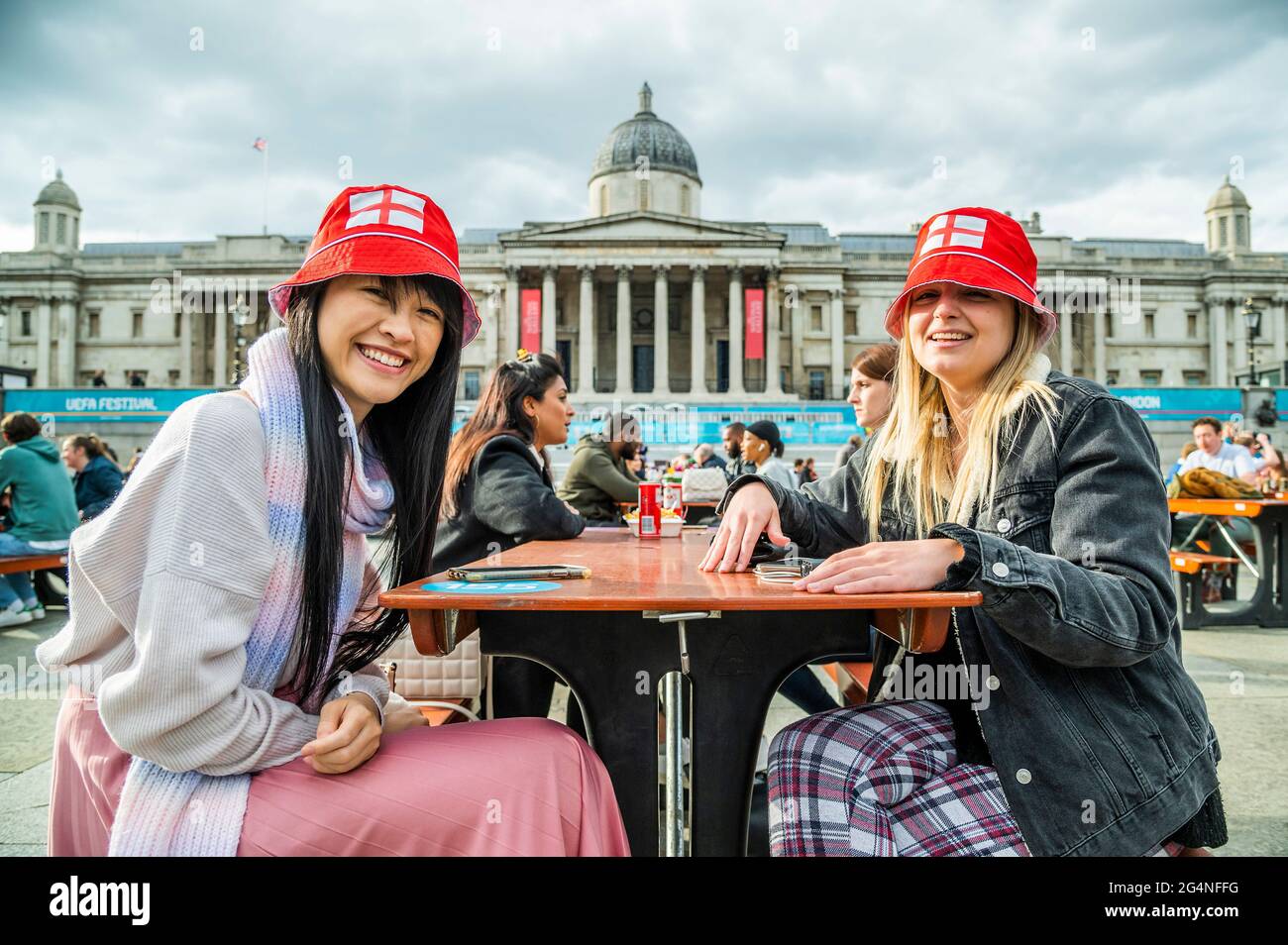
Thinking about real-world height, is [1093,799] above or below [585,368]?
below

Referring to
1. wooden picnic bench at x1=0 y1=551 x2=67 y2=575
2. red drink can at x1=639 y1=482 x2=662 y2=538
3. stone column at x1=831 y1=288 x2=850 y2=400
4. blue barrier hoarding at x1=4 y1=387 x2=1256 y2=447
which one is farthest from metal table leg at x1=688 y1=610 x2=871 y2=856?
stone column at x1=831 y1=288 x2=850 y2=400

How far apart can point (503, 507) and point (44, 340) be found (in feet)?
179

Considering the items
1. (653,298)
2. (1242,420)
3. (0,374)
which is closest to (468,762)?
(1242,420)

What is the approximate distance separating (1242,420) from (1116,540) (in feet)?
104

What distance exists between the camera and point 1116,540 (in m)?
1.50

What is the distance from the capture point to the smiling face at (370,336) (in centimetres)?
156

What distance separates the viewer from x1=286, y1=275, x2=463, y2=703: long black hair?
55.9 inches

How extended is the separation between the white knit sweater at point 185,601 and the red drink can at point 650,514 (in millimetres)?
2333

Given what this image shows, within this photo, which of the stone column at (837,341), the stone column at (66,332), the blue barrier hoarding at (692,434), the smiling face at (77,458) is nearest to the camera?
the smiling face at (77,458)

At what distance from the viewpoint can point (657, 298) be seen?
39.2 metres

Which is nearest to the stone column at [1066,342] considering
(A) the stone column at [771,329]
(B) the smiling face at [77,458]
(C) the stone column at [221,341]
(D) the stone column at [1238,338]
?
(D) the stone column at [1238,338]

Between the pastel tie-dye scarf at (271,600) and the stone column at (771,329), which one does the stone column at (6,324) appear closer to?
the stone column at (771,329)

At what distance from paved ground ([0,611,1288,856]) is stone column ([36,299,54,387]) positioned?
49.4m
